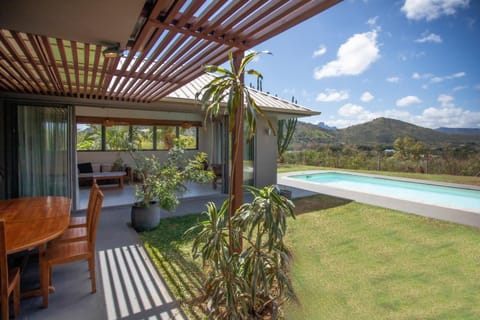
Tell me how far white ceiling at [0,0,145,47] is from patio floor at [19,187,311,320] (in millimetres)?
2680

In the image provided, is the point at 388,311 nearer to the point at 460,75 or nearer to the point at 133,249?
the point at 133,249

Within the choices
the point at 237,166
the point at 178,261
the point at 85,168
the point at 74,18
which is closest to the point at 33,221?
the point at 178,261

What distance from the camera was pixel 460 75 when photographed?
22.3m

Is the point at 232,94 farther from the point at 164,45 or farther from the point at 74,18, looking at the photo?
the point at 74,18

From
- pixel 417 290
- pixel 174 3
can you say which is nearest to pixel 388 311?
pixel 417 290

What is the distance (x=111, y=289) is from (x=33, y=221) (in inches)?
44.6

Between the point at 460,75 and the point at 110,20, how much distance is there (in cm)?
2920

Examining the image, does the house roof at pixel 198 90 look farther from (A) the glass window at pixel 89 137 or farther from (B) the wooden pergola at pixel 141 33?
(A) the glass window at pixel 89 137

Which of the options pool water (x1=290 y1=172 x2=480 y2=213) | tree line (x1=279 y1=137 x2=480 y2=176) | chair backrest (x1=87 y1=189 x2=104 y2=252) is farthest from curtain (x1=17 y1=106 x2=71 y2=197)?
tree line (x1=279 y1=137 x2=480 y2=176)

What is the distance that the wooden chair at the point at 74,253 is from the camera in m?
2.60

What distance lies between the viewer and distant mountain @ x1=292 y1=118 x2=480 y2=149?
904 inches

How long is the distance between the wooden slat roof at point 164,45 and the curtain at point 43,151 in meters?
1.02

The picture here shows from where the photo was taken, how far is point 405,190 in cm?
1033

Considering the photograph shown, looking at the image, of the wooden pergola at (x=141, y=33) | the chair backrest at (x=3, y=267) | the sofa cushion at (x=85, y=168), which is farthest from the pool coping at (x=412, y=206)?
the sofa cushion at (x=85, y=168)
